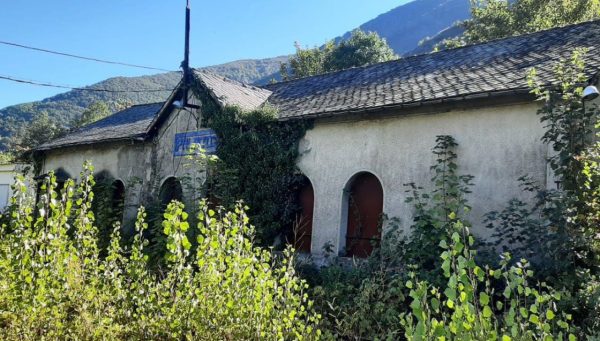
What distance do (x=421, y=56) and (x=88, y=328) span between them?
432 inches

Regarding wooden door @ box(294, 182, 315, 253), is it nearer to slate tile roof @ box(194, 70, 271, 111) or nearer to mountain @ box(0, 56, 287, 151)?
slate tile roof @ box(194, 70, 271, 111)

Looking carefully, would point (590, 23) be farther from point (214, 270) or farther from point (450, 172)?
point (214, 270)

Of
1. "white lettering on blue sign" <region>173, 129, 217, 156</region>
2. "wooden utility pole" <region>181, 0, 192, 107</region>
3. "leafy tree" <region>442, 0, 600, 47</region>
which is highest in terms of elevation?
"leafy tree" <region>442, 0, 600, 47</region>

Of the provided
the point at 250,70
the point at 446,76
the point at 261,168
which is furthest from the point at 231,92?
the point at 250,70

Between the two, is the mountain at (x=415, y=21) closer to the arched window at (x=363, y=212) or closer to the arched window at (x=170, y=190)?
the arched window at (x=170, y=190)

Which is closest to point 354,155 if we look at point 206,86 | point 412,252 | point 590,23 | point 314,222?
point 314,222

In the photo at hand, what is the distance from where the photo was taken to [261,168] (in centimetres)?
1127

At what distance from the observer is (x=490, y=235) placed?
27.3 feet

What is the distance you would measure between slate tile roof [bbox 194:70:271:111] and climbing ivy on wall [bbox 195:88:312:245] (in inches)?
24.9

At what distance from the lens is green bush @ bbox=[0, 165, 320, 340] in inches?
150

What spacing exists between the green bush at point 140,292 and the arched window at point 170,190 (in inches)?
365

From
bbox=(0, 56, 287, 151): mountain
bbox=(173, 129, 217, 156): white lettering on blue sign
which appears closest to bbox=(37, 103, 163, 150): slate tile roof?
bbox=(173, 129, 217, 156): white lettering on blue sign

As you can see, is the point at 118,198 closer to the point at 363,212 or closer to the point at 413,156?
the point at 363,212

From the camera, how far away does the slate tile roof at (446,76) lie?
353 inches
